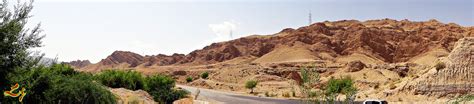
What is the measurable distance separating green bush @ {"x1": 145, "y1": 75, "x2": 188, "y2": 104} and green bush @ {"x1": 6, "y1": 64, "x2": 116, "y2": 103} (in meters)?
11.4

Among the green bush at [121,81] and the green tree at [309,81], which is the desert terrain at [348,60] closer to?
the green bush at [121,81]

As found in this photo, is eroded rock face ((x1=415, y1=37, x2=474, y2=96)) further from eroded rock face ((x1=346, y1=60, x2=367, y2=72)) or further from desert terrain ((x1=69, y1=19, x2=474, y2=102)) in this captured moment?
eroded rock face ((x1=346, y1=60, x2=367, y2=72))

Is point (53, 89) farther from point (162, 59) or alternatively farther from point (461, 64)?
point (162, 59)

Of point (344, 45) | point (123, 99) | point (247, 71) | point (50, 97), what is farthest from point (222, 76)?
point (50, 97)

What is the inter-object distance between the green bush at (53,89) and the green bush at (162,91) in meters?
11.4

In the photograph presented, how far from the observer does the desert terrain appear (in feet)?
141

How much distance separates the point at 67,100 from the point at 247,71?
82.9 m

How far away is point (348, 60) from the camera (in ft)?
419

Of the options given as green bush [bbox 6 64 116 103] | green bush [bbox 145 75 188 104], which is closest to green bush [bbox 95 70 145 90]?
green bush [bbox 145 75 188 104]

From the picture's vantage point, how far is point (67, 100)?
64.3 ft

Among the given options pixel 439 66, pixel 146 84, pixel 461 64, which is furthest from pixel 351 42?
pixel 146 84

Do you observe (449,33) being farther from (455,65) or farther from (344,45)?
(455,65)

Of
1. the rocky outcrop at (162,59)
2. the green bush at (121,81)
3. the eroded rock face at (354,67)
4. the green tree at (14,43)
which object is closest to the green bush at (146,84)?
the green bush at (121,81)

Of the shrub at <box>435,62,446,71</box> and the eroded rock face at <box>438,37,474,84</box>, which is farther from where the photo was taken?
the shrub at <box>435,62,446,71</box>
